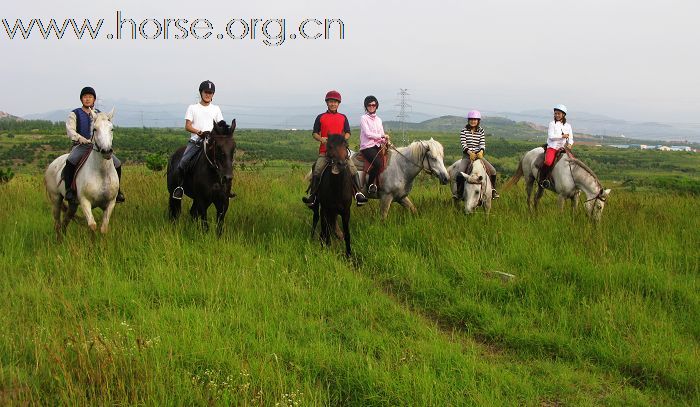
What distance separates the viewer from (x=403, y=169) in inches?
404

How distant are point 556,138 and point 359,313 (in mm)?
7522

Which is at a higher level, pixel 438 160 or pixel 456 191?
pixel 438 160

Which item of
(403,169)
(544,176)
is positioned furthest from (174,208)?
(544,176)

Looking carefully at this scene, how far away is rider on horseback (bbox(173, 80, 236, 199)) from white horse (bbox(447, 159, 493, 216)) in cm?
489

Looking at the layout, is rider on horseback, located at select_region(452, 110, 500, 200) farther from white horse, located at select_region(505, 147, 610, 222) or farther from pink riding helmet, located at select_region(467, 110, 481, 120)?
white horse, located at select_region(505, 147, 610, 222)

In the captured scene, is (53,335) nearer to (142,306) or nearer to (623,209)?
(142,306)

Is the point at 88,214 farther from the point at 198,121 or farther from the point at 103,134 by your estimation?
the point at 198,121

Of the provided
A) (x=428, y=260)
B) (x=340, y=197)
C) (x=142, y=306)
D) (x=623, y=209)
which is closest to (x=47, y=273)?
(x=142, y=306)

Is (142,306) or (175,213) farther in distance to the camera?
(175,213)

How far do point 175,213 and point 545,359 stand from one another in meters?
7.50

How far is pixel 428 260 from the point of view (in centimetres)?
772

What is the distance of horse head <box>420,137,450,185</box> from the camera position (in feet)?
31.7

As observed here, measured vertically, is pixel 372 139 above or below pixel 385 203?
above

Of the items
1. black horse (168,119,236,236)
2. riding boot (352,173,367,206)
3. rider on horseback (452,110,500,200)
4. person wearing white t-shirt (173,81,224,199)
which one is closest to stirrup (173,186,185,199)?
person wearing white t-shirt (173,81,224,199)
